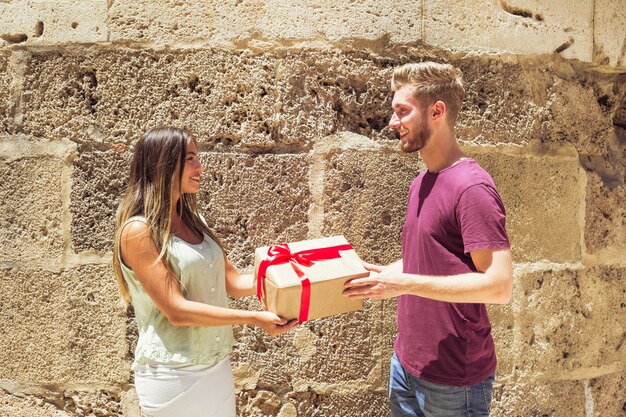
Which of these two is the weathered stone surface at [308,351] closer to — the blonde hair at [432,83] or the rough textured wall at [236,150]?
the rough textured wall at [236,150]

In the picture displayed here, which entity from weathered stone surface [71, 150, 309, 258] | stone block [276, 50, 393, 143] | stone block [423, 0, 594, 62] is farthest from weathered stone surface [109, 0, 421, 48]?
weathered stone surface [71, 150, 309, 258]

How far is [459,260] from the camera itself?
1.62 m

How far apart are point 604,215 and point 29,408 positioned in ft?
9.18

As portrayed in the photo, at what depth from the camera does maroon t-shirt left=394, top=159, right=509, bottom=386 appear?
1562mm

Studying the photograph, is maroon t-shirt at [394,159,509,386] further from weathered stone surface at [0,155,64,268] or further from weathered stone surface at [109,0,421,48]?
weathered stone surface at [0,155,64,268]

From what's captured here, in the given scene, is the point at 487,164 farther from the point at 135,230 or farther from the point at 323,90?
the point at 135,230

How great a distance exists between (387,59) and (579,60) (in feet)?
3.10

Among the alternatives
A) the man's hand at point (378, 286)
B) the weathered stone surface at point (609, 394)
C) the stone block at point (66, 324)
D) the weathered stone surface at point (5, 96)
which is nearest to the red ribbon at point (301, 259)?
the man's hand at point (378, 286)

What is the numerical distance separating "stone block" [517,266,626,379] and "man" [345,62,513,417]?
2.57 feet

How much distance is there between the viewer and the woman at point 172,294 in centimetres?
158

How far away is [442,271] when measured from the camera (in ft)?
5.37

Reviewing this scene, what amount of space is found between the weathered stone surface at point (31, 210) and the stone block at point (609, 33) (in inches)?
98.7

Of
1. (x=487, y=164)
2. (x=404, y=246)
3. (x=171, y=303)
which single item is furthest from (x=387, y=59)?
(x=171, y=303)

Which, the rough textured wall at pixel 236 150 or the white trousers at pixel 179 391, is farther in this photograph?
the rough textured wall at pixel 236 150
